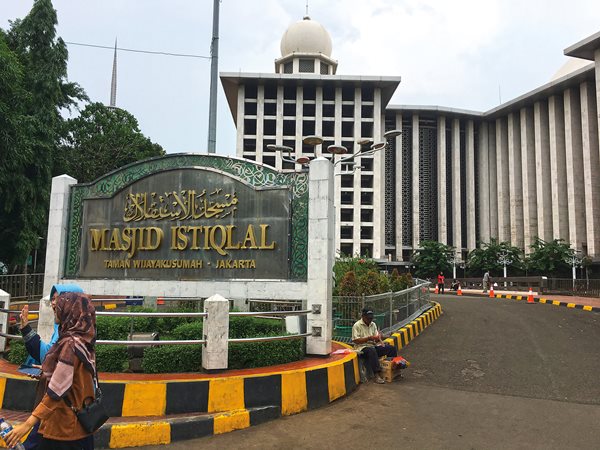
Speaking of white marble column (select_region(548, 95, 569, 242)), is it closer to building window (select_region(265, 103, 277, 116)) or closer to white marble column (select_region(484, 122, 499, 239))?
white marble column (select_region(484, 122, 499, 239))

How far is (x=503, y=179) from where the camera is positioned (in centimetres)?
5594

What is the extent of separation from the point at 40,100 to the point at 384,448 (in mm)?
21665

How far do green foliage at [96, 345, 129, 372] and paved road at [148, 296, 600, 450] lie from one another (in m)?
1.72

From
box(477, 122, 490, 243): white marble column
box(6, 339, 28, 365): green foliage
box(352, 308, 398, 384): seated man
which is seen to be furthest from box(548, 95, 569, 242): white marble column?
box(6, 339, 28, 365): green foliage

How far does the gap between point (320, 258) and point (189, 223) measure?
81.1 inches

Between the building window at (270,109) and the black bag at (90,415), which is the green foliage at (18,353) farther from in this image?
the building window at (270,109)

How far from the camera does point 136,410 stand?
470cm

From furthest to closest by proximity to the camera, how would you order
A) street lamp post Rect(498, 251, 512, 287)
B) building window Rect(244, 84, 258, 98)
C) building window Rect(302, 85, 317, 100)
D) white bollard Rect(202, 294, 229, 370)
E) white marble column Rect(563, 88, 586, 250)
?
building window Rect(302, 85, 317, 100) → building window Rect(244, 84, 258, 98) → white marble column Rect(563, 88, 586, 250) → street lamp post Rect(498, 251, 512, 287) → white bollard Rect(202, 294, 229, 370)

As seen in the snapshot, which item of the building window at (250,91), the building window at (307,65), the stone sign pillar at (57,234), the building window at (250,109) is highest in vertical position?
the building window at (307,65)

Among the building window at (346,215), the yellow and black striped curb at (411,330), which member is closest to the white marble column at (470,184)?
the building window at (346,215)

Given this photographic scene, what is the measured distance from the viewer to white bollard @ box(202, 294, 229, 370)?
5.32 m

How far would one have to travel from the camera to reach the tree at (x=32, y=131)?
18.1 m

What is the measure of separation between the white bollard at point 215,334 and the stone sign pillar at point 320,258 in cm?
134

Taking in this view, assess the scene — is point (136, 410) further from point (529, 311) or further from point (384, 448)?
point (529, 311)
